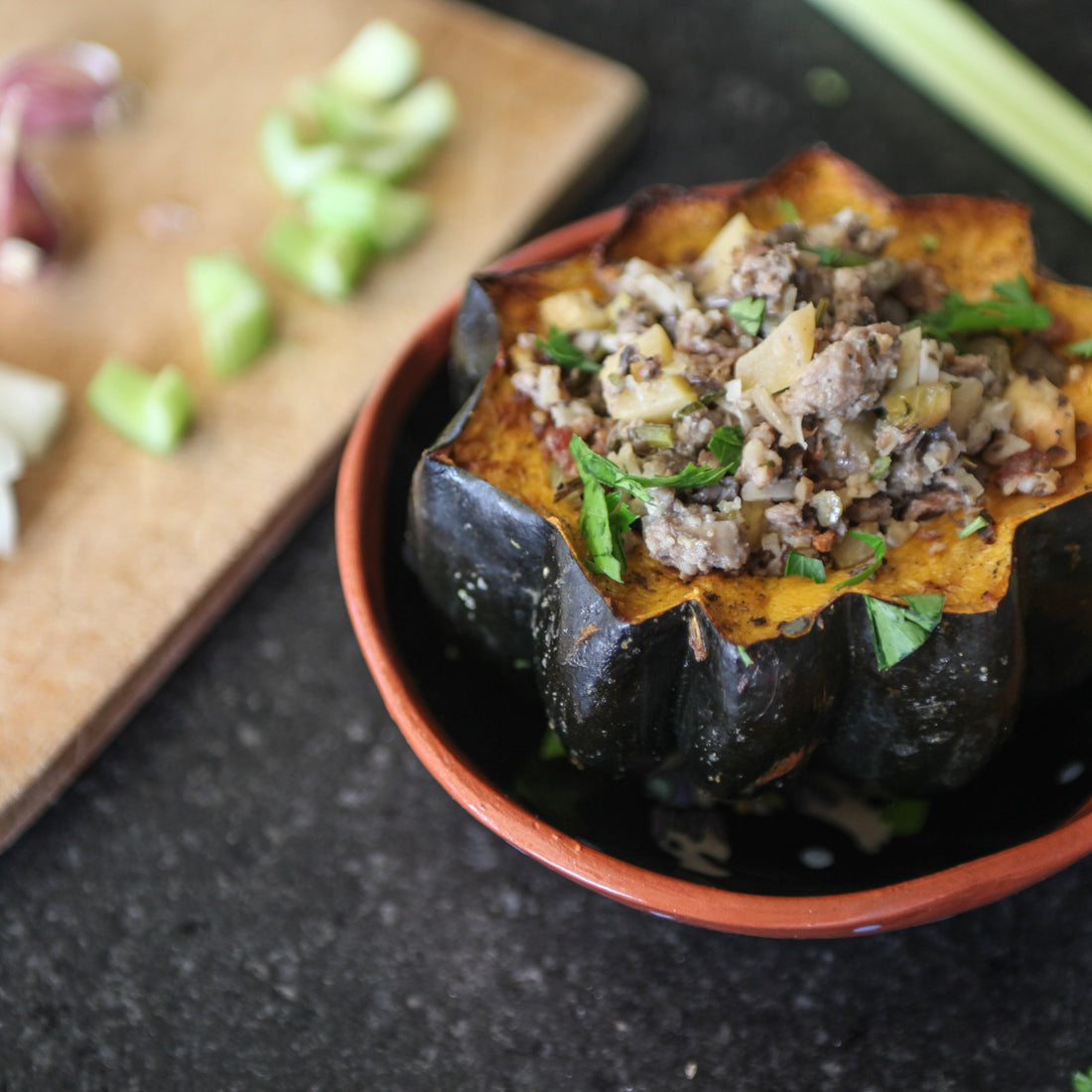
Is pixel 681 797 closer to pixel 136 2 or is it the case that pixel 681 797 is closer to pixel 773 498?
pixel 773 498

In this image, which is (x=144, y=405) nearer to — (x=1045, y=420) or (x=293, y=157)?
(x=293, y=157)

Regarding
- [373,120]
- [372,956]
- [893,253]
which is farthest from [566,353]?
[373,120]

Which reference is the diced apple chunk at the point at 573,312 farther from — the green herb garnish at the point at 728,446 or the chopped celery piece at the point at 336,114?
the chopped celery piece at the point at 336,114

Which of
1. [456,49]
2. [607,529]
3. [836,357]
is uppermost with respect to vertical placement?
[836,357]

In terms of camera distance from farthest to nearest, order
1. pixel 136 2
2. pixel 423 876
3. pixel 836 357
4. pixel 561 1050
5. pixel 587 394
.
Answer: pixel 136 2 < pixel 423 876 < pixel 561 1050 < pixel 587 394 < pixel 836 357

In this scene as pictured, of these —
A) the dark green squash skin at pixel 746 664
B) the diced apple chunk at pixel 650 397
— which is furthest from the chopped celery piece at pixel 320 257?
the diced apple chunk at pixel 650 397

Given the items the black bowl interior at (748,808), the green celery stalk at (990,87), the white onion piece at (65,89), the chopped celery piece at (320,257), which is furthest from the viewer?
the white onion piece at (65,89)

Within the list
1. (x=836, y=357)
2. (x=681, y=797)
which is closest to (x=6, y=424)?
(x=681, y=797)
